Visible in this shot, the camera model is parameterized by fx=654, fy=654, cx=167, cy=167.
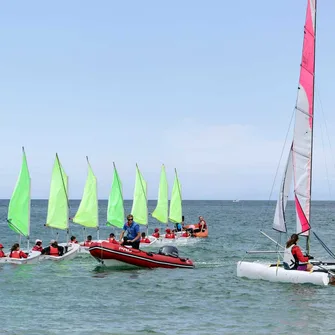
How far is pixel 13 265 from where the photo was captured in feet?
97.4

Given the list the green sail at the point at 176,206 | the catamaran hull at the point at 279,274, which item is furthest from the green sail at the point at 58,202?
the green sail at the point at 176,206

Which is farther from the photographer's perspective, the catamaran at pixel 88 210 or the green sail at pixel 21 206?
the catamaran at pixel 88 210

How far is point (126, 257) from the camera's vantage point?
2808 centimetres

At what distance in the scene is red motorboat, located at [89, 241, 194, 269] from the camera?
27.8 m

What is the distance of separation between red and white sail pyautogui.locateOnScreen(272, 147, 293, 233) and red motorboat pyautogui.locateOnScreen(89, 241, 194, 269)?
5.70 meters

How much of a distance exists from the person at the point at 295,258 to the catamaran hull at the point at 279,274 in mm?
332

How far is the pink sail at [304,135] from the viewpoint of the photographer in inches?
1004

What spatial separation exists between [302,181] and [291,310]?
22.4 feet

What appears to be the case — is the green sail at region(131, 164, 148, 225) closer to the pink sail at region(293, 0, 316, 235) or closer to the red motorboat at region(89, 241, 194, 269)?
the red motorboat at region(89, 241, 194, 269)

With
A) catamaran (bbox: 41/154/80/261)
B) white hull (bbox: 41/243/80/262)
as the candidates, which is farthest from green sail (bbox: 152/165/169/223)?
white hull (bbox: 41/243/80/262)

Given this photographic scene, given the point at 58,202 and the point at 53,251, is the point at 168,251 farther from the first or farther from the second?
the point at 58,202

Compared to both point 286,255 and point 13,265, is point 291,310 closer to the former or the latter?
point 286,255

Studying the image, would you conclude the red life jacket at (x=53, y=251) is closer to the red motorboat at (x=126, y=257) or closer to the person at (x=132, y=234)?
the red motorboat at (x=126, y=257)

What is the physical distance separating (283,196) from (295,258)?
2.84m
